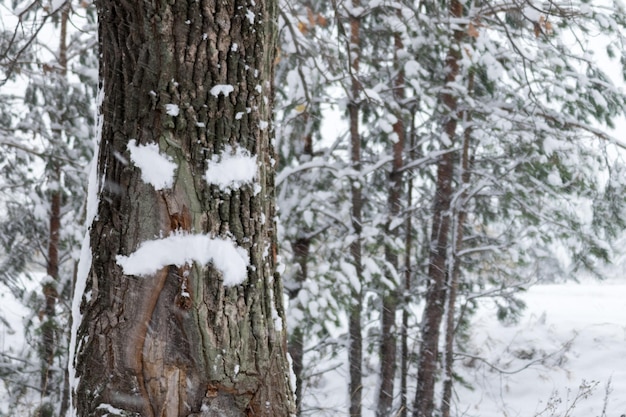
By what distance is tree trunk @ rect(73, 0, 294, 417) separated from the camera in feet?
6.05

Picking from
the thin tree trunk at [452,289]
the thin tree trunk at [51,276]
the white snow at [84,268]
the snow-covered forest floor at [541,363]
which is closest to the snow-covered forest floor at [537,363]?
→ the snow-covered forest floor at [541,363]

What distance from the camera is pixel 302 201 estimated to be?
22.9ft

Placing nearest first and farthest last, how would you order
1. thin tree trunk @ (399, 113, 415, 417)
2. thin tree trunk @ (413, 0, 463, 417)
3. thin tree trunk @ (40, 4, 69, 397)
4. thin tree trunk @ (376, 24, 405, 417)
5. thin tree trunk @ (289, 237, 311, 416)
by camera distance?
thin tree trunk @ (289, 237, 311, 416) < thin tree trunk @ (40, 4, 69, 397) < thin tree trunk @ (413, 0, 463, 417) < thin tree trunk @ (376, 24, 405, 417) < thin tree trunk @ (399, 113, 415, 417)

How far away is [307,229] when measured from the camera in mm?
7594

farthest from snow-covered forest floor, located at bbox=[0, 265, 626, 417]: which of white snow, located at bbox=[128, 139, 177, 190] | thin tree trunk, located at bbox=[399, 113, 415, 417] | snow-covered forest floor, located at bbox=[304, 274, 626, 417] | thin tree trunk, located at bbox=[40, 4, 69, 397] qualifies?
white snow, located at bbox=[128, 139, 177, 190]

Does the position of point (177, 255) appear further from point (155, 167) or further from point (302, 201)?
point (302, 201)

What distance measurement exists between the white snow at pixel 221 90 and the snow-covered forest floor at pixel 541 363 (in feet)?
25.5

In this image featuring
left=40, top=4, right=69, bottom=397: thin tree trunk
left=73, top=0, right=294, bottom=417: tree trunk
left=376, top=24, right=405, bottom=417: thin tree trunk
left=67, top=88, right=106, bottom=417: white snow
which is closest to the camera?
left=73, top=0, right=294, bottom=417: tree trunk

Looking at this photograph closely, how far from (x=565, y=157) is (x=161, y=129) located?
20.2 ft

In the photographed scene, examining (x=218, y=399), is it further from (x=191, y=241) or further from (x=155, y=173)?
(x=155, y=173)

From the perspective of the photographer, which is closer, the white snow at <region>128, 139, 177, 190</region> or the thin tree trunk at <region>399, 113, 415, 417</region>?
the white snow at <region>128, 139, 177, 190</region>

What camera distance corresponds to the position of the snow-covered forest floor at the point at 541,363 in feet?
31.4

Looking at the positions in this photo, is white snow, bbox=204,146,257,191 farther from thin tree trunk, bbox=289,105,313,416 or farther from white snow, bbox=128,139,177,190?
thin tree trunk, bbox=289,105,313,416

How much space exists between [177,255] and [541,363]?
33.9 ft
